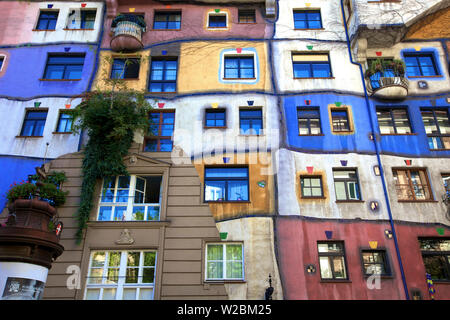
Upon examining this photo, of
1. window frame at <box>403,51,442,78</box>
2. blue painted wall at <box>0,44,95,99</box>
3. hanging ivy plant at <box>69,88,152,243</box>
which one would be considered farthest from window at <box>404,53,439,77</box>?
blue painted wall at <box>0,44,95,99</box>

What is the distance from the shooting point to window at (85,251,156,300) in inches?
544

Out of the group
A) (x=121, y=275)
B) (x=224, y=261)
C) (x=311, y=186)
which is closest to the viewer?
(x=121, y=275)

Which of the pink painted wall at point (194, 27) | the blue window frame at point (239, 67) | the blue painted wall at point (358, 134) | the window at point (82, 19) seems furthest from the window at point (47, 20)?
the blue painted wall at point (358, 134)

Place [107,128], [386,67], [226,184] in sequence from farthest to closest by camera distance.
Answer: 1. [386,67]
2. [107,128]
3. [226,184]

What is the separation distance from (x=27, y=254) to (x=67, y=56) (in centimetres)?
1162

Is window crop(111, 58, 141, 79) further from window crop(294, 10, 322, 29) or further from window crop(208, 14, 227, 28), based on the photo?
window crop(294, 10, 322, 29)

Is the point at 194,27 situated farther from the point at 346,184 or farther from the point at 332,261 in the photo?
the point at 332,261

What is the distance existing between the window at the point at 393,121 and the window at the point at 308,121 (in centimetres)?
273

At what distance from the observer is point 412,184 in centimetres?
1580

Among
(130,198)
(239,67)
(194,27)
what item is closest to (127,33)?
(194,27)

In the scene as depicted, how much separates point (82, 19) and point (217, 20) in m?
6.88

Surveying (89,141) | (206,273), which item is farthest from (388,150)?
(89,141)

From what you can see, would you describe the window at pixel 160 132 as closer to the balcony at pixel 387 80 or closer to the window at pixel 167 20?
the window at pixel 167 20

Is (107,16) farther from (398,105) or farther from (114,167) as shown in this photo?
(398,105)
